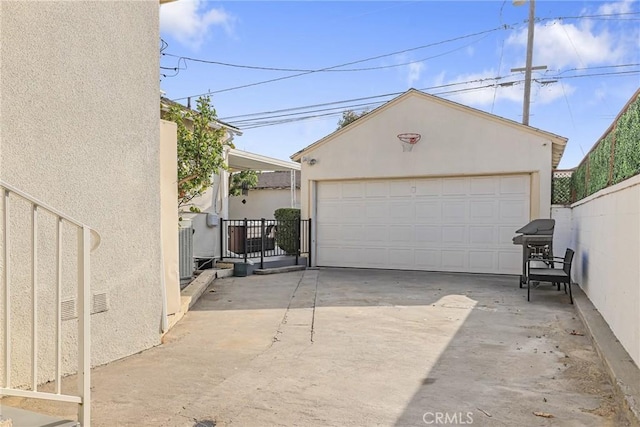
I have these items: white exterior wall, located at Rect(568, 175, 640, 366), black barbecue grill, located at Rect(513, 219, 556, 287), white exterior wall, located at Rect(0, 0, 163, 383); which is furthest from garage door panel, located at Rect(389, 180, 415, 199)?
white exterior wall, located at Rect(0, 0, 163, 383)

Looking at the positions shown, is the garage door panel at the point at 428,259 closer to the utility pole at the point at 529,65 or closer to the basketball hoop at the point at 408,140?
the basketball hoop at the point at 408,140

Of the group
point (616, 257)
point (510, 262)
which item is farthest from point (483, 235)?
point (616, 257)

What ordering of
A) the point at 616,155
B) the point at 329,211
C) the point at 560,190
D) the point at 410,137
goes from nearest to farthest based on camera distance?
the point at 616,155 < the point at 560,190 < the point at 410,137 < the point at 329,211

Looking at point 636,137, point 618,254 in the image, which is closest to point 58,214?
point 636,137

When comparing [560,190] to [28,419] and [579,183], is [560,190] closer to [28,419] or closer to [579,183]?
[579,183]

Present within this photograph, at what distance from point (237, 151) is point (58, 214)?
1046 centimetres

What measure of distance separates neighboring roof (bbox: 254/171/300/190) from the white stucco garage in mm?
7926

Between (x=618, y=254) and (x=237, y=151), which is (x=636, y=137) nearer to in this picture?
(x=618, y=254)

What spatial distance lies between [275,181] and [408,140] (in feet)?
35.5

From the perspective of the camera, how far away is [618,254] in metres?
4.70

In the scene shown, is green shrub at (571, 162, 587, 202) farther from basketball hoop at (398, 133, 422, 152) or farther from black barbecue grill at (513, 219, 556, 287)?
basketball hoop at (398, 133, 422, 152)

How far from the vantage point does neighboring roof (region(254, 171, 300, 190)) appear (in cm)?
1983

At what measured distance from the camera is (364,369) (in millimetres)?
4027

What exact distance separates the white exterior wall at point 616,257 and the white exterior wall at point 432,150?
9.05 feet
